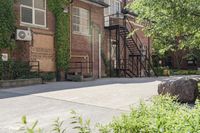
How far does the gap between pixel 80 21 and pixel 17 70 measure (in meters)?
7.93

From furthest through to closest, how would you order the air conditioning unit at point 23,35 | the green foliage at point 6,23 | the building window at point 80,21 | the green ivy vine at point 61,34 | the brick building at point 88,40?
1. the building window at point 80,21
2. the green ivy vine at point 61,34
3. the brick building at point 88,40
4. the air conditioning unit at point 23,35
5. the green foliage at point 6,23

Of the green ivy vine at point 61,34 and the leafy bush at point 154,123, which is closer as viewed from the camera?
the leafy bush at point 154,123

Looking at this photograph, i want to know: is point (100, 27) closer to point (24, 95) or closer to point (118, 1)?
point (118, 1)

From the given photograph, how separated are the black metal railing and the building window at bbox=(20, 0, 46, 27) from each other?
2.63 metres

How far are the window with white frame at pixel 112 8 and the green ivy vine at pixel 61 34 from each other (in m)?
7.88

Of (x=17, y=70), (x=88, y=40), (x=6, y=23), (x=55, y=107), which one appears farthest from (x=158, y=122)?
(x=88, y=40)

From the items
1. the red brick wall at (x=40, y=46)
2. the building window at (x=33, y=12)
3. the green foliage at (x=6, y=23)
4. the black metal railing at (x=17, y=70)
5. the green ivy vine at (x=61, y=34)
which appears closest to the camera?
the black metal railing at (x=17, y=70)

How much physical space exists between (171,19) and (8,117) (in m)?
5.45

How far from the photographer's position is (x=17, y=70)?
18.1 m

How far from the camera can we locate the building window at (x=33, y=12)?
19484 millimetres

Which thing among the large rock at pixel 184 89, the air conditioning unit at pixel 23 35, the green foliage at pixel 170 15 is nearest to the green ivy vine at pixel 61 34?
the air conditioning unit at pixel 23 35

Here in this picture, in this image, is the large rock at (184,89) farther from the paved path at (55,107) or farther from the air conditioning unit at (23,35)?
the air conditioning unit at (23,35)

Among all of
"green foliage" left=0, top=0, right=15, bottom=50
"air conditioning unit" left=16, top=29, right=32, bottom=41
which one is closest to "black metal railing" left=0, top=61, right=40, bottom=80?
"green foliage" left=0, top=0, right=15, bottom=50

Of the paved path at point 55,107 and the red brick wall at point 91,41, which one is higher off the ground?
the red brick wall at point 91,41
